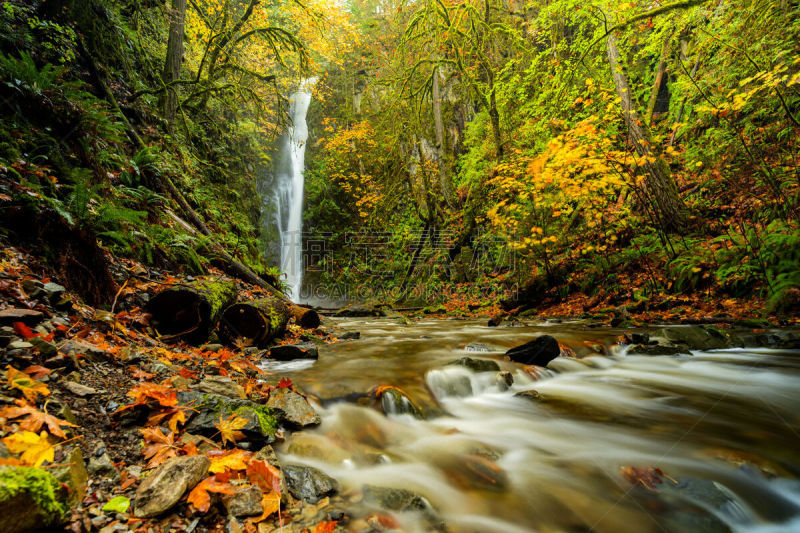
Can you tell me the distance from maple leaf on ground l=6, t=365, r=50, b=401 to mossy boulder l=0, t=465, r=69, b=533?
0.60m

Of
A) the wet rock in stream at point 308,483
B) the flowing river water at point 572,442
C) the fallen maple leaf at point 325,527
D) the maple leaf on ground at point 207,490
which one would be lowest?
the flowing river water at point 572,442

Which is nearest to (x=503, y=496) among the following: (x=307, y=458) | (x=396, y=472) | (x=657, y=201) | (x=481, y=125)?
(x=396, y=472)

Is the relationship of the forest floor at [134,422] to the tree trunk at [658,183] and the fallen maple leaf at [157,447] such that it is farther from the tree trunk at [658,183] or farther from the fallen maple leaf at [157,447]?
the tree trunk at [658,183]

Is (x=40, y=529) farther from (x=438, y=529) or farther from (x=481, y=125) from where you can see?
(x=481, y=125)

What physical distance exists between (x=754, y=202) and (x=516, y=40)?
6.50 metres

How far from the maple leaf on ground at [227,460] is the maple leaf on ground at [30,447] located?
0.62m

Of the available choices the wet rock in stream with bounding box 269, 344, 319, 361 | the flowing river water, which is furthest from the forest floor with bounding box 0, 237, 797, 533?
the wet rock in stream with bounding box 269, 344, 319, 361

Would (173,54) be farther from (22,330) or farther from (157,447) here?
(157,447)

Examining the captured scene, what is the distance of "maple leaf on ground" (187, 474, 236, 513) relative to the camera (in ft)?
4.63

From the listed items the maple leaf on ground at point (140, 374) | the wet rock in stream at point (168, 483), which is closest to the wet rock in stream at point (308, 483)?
the wet rock in stream at point (168, 483)

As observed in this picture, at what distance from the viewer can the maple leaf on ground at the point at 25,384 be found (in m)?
1.51

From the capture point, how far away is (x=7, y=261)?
2.38 metres

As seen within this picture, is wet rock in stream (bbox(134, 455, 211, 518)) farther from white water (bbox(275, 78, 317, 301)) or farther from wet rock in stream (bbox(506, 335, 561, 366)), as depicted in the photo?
white water (bbox(275, 78, 317, 301))

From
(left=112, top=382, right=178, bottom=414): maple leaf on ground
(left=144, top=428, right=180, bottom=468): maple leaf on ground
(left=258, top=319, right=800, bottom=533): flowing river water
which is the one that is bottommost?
(left=258, top=319, right=800, bottom=533): flowing river water
